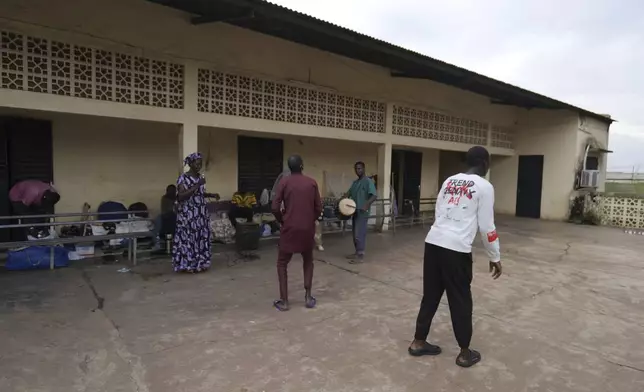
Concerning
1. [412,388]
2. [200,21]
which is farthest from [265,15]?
[412,388]

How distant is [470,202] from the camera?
9.77ft

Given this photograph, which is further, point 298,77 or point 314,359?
point 298,77

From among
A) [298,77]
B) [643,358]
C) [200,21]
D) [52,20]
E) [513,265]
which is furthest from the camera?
[298,77]

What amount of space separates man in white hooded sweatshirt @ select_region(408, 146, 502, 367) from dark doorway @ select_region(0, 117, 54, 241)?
5937 mm

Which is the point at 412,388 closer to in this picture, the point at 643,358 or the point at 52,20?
the point at 643,358

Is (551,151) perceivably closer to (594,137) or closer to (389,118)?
(594,137)

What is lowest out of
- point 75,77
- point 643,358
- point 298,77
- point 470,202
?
point 643,358

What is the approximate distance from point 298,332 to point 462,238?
5.40 feet

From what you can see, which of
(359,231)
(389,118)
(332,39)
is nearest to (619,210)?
(389,118)

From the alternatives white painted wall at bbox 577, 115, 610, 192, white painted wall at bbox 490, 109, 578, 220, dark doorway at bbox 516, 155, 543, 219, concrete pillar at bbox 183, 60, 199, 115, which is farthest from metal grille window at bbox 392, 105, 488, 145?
concrete pillar at bbox 183, 60, 199, 115

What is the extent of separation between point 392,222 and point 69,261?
662cm

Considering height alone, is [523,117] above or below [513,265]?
above

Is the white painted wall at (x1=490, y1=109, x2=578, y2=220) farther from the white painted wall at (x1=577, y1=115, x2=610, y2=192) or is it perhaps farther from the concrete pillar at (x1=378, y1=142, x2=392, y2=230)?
the concrete pillar at (x1=378, y1=142, x2=392, y2=230)

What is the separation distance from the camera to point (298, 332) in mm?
3613
